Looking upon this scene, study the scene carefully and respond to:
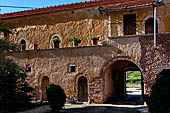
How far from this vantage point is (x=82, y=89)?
18.6 metres

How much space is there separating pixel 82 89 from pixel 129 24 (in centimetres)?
639

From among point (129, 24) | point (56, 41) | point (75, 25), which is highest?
point (75, 25)

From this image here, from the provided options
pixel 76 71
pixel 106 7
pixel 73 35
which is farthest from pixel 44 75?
pixel 106 7

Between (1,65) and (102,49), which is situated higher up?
(102,49)

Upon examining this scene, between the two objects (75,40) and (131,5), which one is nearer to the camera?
(131,5)

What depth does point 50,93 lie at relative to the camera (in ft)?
47.0

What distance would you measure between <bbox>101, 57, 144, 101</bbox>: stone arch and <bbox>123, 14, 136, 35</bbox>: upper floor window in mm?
2316

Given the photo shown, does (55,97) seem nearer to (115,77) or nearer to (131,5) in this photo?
(115,77)

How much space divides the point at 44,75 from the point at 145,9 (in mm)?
9583

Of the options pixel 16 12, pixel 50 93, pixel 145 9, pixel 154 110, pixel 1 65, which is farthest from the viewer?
pixel 16 12

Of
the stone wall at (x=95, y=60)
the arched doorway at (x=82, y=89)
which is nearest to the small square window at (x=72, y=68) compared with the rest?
the stone wall at (x=95, y=60)

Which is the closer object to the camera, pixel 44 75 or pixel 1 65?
pixel 1 65

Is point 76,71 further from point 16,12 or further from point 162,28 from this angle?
point 16,12

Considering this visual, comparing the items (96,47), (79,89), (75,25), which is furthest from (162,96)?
(75,25)
